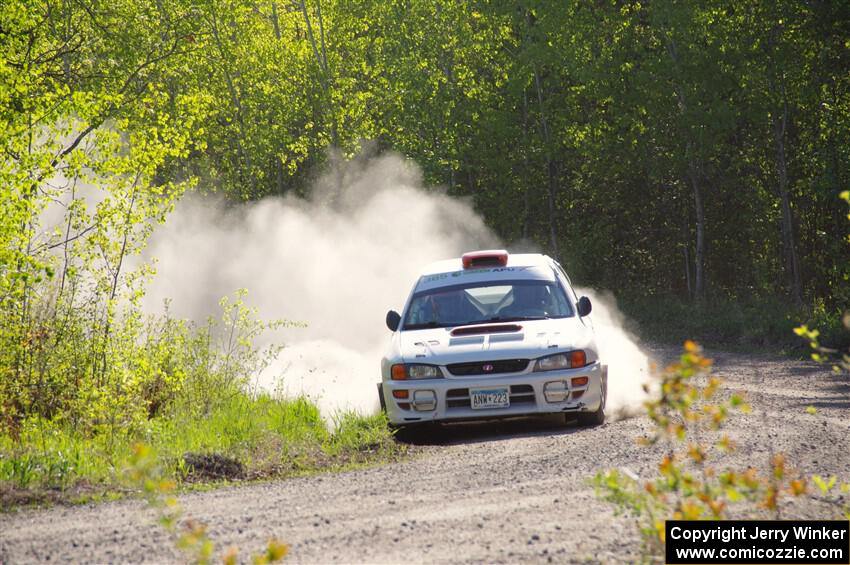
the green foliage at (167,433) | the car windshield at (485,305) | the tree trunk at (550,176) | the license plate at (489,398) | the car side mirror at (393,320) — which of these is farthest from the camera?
the tree trunk at (550,176)

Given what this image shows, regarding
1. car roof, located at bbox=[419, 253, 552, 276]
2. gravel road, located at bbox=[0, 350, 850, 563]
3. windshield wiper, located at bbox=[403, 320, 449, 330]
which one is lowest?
gravel road, located at bbox=[0, 350, 850, 563]

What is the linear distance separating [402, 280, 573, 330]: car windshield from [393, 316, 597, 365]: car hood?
12.9 inches

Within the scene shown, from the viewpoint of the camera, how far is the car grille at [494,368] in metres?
12.2

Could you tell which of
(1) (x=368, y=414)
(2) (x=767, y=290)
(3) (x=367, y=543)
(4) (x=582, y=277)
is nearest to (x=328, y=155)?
(4) (x=582, y=277)

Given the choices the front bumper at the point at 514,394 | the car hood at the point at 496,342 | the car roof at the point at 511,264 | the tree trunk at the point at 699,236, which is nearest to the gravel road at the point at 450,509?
the front bumper at the point at 514,394

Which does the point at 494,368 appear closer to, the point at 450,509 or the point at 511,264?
the point at 511,264

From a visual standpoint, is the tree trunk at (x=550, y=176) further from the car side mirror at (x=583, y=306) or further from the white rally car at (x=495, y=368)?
the white rally car at (x=495, y=368)

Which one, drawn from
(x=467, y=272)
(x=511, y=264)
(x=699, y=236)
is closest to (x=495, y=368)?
(x=467, y=272)

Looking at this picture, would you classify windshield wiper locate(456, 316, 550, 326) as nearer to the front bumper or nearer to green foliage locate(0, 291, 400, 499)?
the front bumper

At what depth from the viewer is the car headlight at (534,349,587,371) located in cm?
1223

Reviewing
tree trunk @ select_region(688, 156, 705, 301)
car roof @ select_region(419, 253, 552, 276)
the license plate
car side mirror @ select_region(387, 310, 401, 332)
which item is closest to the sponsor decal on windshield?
car roof @ select_region(419, 253, 552, 276)

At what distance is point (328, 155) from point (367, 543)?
33.4 metres

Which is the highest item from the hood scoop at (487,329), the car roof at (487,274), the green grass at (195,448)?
the car roof at (487,274)

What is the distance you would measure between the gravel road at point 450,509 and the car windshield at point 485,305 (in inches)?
59.3
